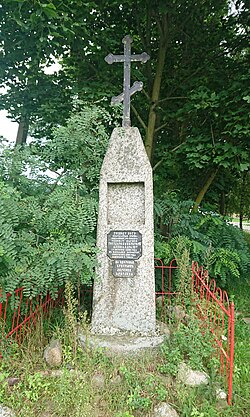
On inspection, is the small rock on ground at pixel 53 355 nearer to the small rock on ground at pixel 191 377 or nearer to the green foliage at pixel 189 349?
the green foliage at pixel 189 349

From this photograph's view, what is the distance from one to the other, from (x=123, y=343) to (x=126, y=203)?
140 cm

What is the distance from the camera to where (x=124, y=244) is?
3.37m

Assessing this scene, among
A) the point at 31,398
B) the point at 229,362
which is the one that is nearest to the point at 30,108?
the point at 31,398

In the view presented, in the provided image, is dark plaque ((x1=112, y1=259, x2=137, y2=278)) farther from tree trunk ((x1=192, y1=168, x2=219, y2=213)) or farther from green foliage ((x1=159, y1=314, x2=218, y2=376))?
tree trunk ((x1=192, y1=168, x2=219, y2=213))

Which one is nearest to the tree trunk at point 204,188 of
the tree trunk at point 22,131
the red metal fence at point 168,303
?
the red metal fence at point 168,303

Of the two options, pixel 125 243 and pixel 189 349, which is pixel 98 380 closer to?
pixel 189 349

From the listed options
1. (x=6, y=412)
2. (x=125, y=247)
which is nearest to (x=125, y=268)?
(x=125, y=247)

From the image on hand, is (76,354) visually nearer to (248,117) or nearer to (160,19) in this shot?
(248,117)

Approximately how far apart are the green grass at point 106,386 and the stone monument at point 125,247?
11.1 inches

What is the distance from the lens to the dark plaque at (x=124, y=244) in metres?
3.35

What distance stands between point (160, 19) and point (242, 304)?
17.0ft

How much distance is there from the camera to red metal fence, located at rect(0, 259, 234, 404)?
2.77 meters

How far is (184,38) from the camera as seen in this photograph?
646cm

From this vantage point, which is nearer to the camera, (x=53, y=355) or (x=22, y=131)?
(x=53, y=355)
